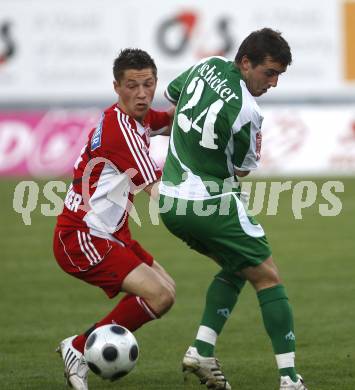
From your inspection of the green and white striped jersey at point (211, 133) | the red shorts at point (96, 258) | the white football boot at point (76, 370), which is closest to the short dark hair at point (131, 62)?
the green and white striped jersey at point (211, 133)

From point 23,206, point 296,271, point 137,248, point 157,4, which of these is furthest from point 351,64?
point 137,248

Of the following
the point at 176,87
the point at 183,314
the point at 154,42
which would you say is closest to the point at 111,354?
the point at 176,87

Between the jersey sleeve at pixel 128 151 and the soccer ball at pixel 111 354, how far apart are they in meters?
1.00

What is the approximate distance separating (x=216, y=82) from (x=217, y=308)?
1533mm

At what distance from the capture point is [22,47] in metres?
26.8

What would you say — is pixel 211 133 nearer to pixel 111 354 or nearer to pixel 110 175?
pixel 110 175

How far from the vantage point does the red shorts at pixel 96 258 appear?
22.4 feet

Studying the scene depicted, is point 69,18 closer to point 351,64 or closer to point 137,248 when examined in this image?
point 351,64

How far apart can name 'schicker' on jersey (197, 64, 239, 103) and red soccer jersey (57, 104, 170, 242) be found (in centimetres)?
58

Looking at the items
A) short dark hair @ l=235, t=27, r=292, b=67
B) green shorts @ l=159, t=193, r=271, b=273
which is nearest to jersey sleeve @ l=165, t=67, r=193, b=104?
short dark hair @ l=235, t=27, r=292, b=67

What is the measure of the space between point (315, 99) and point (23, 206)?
9349mm

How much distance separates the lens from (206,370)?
6.93 m

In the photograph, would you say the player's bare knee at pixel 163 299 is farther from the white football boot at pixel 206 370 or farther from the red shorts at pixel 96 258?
the white football boot at pixel 206 370

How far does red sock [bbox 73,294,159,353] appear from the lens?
6.89 m
